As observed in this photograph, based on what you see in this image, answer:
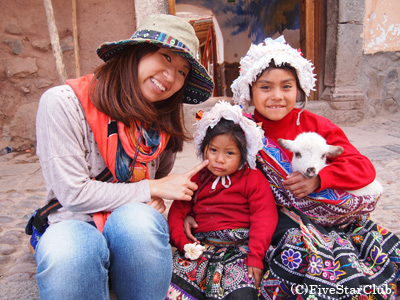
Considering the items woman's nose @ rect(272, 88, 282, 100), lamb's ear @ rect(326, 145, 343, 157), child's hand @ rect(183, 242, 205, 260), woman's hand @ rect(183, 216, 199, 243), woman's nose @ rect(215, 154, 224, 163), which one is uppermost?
woman's nose @ rect(272, 88, 282, 100)

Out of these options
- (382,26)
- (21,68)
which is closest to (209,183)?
(21,68)

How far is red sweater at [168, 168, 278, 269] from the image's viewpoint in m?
1.76

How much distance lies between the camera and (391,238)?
1.67m

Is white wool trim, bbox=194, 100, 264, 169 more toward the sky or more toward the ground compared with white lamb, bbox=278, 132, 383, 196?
more toward the sky

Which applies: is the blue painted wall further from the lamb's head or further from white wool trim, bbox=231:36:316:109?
the lamb's head

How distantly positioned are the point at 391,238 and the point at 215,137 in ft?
3.61

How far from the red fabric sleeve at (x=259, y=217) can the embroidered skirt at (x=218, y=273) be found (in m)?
0.09

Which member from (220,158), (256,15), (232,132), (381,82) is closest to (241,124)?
(232,132)

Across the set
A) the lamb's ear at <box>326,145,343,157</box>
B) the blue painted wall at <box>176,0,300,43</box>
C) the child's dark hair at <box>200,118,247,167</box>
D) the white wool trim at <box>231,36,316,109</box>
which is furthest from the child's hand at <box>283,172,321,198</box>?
the blue painted wall at <box>176,0,300,43</box>

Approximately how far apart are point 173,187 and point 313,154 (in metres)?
0.77

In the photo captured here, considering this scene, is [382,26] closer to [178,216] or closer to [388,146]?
Result: [388,146]

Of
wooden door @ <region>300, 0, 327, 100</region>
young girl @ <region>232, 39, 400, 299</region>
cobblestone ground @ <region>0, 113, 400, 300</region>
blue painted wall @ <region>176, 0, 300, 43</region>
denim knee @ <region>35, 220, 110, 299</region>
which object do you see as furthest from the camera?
blue painted wall @ <region>176, 0, 300, 43</region>

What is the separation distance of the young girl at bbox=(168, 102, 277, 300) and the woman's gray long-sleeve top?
429 mm

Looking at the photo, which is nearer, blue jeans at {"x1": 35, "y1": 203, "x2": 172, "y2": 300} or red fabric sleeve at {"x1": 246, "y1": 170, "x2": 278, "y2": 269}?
blue jeans at {"x1": 35, "y1": 203, "x2": 172, "y2": 300}
